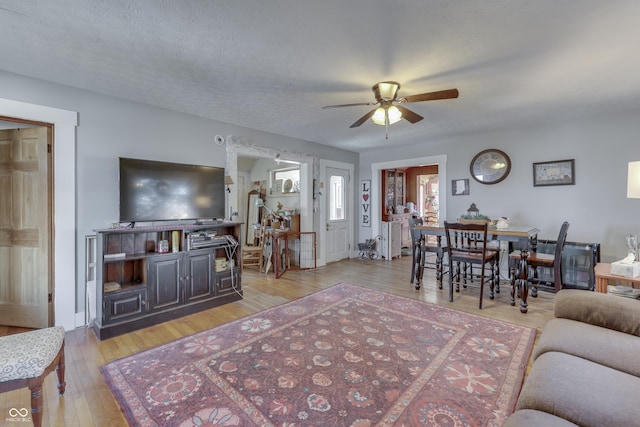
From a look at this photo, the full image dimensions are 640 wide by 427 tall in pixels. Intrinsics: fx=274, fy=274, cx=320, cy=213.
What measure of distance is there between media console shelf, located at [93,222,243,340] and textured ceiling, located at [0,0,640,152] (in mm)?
1535

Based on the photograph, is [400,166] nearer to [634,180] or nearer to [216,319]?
[634,180]

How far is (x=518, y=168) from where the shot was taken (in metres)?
4.41

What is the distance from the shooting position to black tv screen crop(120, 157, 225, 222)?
2971mm

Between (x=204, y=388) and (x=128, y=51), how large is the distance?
2603mm

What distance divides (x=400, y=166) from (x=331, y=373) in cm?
461

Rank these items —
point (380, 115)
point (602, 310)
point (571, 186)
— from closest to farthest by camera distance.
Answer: point (602, 310) < point (380, 115) < point (571, 186)

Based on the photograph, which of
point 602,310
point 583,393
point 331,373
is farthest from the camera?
point 331,373

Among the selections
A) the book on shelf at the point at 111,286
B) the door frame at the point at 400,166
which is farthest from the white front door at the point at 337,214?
the book on shelf at the point at 111,286

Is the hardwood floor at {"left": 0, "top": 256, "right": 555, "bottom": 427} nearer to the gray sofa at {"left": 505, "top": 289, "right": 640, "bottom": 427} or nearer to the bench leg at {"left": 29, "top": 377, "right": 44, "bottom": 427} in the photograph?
A: the bench leg at {"left": 29, "top": 377, "right": 44, "bottom": 427}

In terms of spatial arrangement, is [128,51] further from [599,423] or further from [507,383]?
[507,383]

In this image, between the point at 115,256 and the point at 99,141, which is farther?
the point at 99,141

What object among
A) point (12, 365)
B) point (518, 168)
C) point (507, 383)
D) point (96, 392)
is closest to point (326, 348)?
point (507, 383)

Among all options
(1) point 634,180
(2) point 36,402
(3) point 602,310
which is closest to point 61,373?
(2) point 36,402

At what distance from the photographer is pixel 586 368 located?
4.01ft
